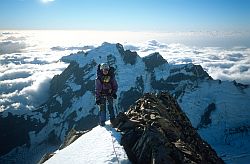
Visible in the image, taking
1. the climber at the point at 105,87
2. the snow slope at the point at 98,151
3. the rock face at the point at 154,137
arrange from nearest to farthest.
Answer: the rock face at the point at 154,137, the snow slope at the point at 98,151, the climber at the point at 105,87

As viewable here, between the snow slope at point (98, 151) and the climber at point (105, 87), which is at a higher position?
the climber at point (105, 87)

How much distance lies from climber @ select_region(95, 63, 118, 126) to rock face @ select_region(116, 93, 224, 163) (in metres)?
1.97

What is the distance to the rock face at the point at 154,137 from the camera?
52.8 ft

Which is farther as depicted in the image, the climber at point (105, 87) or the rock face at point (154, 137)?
the climber at point (105, 87)

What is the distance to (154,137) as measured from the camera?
1703cm

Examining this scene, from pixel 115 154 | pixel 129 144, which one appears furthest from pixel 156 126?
pixel 115 154

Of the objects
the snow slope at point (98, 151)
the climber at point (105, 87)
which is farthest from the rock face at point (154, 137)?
the climber at point (105, 87)

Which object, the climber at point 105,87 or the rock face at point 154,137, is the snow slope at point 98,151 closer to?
the rock face at point 154,137

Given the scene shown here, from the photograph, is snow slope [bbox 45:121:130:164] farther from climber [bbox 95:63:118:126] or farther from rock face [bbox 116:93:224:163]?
climber [bbox 95:63:118:126]

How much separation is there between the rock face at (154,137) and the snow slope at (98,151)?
1.66ft

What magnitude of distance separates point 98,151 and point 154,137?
3.11 meters

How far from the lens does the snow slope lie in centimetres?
1664

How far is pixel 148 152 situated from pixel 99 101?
30.0ft

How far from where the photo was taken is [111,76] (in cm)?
2455
